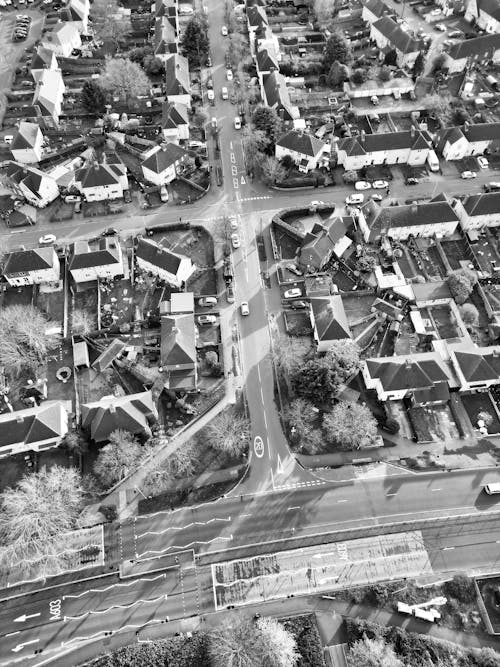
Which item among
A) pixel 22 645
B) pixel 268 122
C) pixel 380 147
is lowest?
pixel 22 645

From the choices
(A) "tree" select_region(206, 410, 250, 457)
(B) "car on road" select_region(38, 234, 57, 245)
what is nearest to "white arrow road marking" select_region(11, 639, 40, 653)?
(A) "tree" select_region(206, 410, 250, 457)

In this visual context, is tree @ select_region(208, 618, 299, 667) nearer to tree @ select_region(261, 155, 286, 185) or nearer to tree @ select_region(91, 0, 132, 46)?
tree @ select_region(261, 155, 286, 185)

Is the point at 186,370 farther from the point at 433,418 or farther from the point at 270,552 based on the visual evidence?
the point at 433,418

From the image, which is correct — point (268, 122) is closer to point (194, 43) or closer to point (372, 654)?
point (194, 43)

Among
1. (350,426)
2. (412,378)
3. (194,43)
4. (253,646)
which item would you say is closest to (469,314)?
(412,378)

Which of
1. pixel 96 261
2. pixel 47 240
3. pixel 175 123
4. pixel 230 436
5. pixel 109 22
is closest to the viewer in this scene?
pixel 230 436

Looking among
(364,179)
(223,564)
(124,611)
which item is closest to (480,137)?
(364,179)

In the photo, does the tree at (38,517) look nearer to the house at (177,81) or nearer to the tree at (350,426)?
the tree at (350,426)
